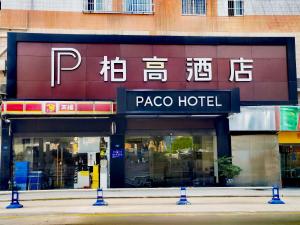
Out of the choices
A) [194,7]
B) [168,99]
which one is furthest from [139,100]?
[194,7]

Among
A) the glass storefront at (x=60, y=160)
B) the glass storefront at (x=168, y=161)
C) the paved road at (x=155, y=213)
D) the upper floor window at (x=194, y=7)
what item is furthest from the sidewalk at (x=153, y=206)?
the upper floor window at (x=194, y=7)

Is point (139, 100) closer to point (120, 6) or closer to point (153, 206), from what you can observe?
point (153, 206)

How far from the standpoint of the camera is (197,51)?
27297 mm

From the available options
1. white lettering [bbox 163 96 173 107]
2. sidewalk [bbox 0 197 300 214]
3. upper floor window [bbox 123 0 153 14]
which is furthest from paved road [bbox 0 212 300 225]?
upper floor window [bbox 123 0 153 14]

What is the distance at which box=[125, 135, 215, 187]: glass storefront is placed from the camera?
2620cm

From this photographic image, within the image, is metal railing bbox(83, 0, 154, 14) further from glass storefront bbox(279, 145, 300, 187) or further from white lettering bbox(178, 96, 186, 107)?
glass storefront bbox(279, 145, 300, 187)

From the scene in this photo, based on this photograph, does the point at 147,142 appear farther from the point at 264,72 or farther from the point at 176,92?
the point at 264,72

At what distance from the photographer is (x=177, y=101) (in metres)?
24.7

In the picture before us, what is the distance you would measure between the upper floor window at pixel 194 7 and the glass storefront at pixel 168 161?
30.9ft

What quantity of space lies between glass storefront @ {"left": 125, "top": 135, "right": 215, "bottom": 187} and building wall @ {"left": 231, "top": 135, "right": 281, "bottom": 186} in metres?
1.67

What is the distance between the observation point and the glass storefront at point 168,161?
86.0 feet

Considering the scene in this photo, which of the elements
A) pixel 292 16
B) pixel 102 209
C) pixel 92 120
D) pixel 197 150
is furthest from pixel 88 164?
pixel 292 16

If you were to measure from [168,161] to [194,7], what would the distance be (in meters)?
11.5

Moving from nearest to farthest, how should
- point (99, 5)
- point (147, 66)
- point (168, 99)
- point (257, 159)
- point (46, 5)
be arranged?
point (168, 99)
point (257, 159)
point (147, 66)
point (46, 5)
point (99, 5)
